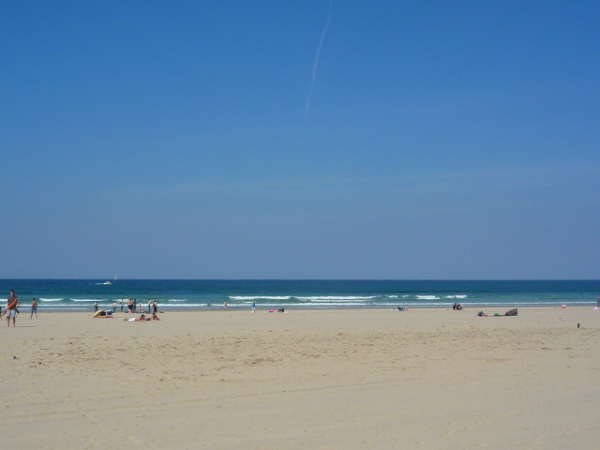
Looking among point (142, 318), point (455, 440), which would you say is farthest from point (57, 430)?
point (142, 318)

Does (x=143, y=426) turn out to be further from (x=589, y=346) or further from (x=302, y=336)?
(x=589, y=346)

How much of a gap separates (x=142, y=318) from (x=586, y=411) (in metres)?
23.0

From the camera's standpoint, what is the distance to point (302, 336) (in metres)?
17.9

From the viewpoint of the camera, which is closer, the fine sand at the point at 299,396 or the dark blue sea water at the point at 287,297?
the fine sand at the point at 299,396

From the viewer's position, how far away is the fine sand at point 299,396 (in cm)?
622

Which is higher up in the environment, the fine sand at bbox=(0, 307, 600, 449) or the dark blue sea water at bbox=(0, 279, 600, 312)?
the fine sand at bbox=(0, 307, 600, 449)

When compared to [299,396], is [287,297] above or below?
below

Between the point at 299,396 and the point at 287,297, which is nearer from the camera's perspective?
the point at 299,396

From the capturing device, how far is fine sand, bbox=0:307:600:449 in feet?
20.4

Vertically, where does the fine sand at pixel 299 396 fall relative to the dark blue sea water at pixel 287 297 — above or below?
above

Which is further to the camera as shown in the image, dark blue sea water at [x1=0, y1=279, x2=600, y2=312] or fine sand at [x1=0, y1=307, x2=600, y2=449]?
dark blue sea water at [x1=0, y1=279, x2=600, y2=312]

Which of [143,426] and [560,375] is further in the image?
[560,375]

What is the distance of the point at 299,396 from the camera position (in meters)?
8.37

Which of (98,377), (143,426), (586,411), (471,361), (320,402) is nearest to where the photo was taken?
(143,426)
